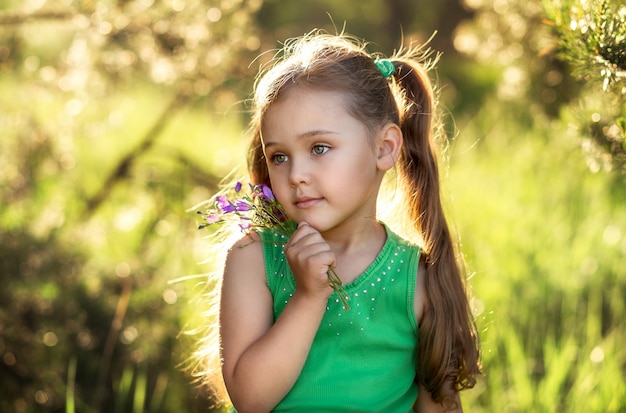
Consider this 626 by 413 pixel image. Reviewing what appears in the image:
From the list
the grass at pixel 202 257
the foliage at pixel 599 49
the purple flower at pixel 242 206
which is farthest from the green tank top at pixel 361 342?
the foliage at pixel 599 49

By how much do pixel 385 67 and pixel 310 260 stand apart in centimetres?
60

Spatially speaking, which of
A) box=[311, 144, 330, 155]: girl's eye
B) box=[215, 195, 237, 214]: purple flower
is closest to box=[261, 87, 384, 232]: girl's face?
box=[311, 144, 330, 155]: girl's eye

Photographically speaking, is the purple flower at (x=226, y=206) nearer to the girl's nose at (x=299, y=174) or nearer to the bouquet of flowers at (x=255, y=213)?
the bouquet of flowers at (x=255, y=213)

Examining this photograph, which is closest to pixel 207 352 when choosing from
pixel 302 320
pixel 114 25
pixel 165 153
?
pixel 302 320

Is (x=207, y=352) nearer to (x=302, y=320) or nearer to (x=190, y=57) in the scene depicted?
(x=302, y=320)

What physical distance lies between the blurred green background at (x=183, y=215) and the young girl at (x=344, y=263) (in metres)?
0.19

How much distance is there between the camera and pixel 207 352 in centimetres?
226

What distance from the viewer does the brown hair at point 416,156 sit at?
199 cm

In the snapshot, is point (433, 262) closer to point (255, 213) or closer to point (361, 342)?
point (361, 342)

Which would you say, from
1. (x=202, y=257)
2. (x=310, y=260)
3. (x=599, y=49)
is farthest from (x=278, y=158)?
(x=202, y=257)

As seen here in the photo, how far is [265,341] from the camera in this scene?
186cm

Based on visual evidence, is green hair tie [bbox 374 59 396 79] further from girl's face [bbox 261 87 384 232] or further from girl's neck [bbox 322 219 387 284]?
girl's neck [bbox 322 219 387 284]

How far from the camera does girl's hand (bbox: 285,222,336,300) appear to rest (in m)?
1.81

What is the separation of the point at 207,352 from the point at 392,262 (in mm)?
564
